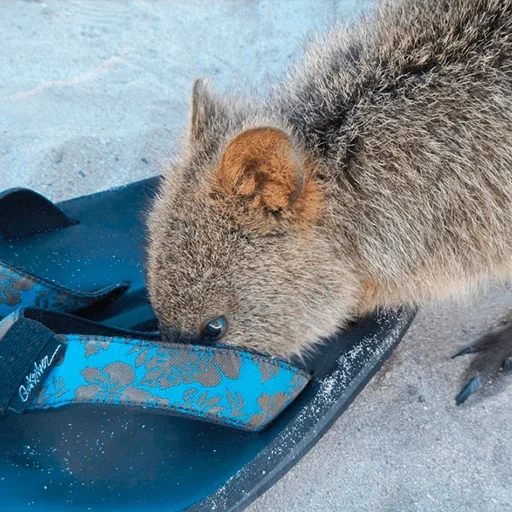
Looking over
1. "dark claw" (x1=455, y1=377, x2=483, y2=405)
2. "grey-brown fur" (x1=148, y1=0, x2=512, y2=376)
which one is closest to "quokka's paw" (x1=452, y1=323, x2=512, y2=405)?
"dark claw" (x1=455, y1=377, x2=483, y2=405)

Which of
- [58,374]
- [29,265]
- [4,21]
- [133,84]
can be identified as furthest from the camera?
[4,21]

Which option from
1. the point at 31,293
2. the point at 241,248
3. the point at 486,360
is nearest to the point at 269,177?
the point at 241,248

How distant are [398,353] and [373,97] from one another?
996mm

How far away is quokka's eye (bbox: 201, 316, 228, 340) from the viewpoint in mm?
1883

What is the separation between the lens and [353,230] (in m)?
1.84

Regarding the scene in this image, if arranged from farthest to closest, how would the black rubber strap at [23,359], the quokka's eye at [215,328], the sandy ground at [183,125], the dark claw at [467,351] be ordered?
the dark claw at [467,351] < the sandy ground at [183,125] < the quokka's eye at [215,328] < the black rubber strap at [23,359]

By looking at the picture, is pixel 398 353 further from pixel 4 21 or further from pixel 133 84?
pixel 4 21

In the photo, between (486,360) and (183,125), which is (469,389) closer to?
(486,360)

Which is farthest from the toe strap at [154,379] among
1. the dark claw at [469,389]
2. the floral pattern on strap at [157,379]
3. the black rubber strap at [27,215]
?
the dark claw at [469,389]

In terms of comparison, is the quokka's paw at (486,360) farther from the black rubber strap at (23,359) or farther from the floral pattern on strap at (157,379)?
the black rubber strap at (23,359)

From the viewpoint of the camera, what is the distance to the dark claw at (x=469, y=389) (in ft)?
7.25

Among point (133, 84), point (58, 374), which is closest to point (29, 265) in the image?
point (58, 374)

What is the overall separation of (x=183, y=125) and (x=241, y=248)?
1630 millimetres

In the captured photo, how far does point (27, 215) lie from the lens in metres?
2.38
